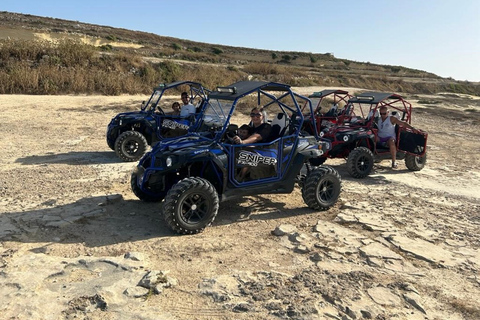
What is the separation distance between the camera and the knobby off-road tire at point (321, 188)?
19.0 ft

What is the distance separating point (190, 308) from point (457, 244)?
3.51m

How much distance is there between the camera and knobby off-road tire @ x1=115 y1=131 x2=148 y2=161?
8.56 metres

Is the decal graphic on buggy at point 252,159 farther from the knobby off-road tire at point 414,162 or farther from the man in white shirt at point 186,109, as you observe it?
the knobby off-road tire at point 414,162

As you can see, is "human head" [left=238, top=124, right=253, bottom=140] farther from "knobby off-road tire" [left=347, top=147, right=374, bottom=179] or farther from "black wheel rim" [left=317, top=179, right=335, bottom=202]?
"knobby off-road tire" [left=347, top=147, right=374, bottom=179]

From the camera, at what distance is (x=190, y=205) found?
4.79 metres

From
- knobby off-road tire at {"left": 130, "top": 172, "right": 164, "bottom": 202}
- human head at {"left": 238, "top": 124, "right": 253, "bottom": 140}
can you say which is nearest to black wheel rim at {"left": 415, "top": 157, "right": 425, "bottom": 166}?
human head at {"left": 238, "top": 124, "right": 253, "bottom": 140}

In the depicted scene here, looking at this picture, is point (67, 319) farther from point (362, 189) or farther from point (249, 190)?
point (362, 189)

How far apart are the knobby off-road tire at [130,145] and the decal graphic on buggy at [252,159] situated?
414 centimetres

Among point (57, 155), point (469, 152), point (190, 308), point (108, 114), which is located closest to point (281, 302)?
point (190, 308)

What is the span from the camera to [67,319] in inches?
122

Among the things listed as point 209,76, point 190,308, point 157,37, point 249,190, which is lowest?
point 190,308

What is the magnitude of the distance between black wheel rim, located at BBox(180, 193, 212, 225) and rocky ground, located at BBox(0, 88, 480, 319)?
0.22m

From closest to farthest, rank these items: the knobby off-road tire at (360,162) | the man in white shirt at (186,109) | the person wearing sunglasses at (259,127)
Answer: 1. the person wearing sunglasses at (259,127)
2. the knobby off-road tire at (360,162)
3. the man in white shirt at (186,109)

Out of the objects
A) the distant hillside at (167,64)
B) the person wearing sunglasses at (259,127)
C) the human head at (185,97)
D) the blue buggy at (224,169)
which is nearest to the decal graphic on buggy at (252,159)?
the blue buggy at (224,169)
